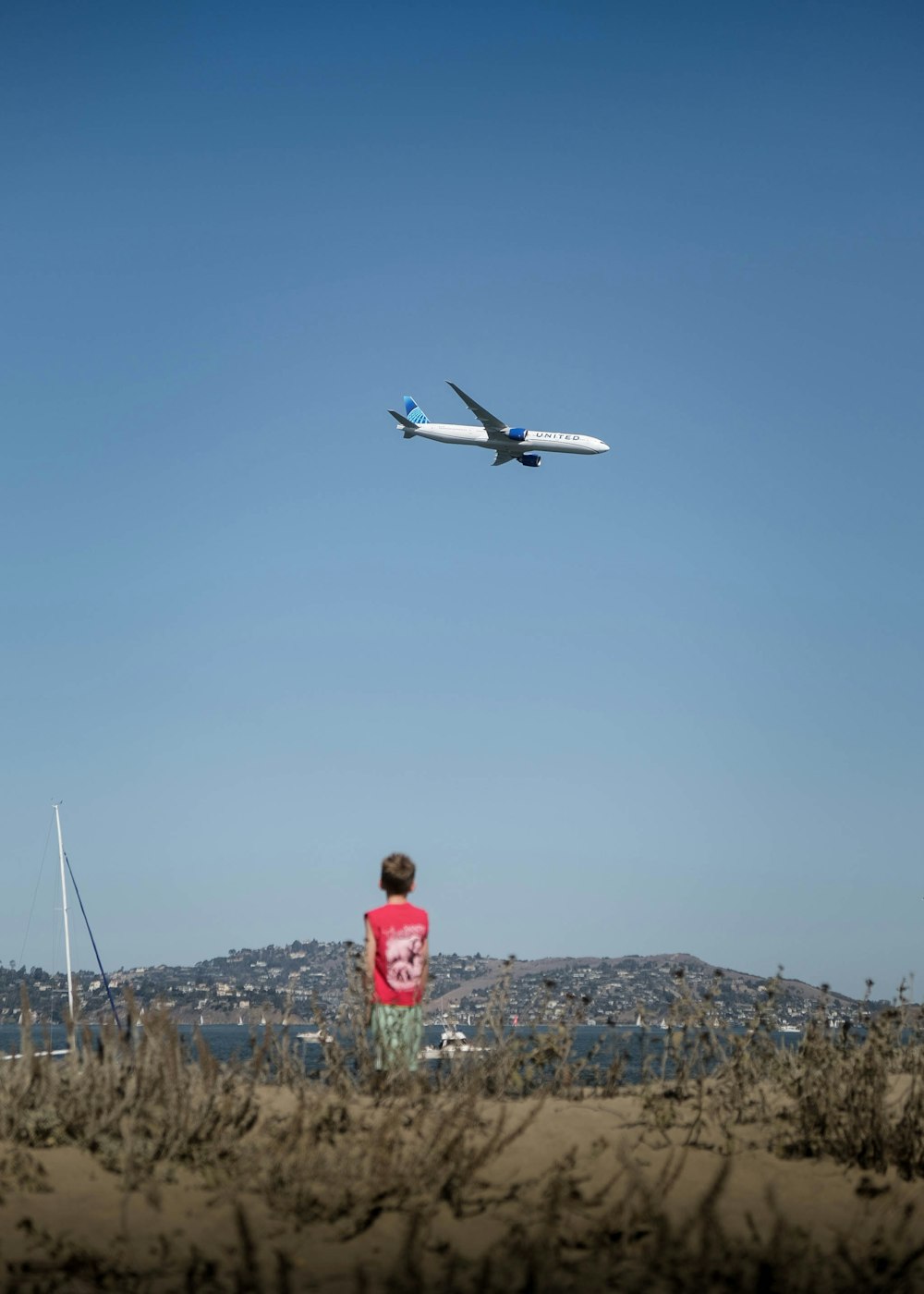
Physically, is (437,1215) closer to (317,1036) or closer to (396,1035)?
(396,1035)

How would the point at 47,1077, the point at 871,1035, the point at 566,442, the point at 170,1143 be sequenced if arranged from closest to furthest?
the point at 170,1143
the point at 47,1077
the point at 871,1035
the point at 566,442

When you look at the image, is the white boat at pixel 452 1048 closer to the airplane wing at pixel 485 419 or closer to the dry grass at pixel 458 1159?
the dry grass at pixel 458 1159

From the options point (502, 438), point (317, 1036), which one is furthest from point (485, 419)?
point (317, 1036)

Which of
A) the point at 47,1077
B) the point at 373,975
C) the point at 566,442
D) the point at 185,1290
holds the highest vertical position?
the point at 566,442

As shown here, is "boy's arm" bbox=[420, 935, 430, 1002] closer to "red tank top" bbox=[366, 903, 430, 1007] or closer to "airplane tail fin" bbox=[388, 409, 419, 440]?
"red tank top" bbox=[366, 903, 430, 1007]

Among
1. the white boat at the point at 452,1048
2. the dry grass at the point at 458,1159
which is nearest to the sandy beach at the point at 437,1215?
the dry grass at the point at 458,1159

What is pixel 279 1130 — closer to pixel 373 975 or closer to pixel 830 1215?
pixel 373 975

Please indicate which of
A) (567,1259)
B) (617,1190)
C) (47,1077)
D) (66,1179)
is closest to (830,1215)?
(617,1190)

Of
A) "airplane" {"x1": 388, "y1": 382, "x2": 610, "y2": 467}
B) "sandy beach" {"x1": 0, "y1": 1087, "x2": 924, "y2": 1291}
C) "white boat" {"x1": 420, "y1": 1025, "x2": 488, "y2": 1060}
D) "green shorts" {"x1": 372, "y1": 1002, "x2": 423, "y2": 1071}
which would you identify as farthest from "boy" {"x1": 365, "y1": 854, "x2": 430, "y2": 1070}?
"airplane" {"x1": 388, "y1": 382, "x2": 610, "y2": 467}
